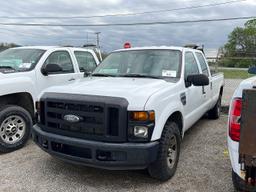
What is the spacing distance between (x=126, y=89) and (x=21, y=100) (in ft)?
9.08

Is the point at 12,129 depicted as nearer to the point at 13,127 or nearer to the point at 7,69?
the point at 13,127

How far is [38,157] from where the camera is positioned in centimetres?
484

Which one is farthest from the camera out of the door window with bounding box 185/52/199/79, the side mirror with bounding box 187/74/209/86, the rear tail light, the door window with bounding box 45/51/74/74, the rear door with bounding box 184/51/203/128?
the door window with bounding box 45/51/74/74

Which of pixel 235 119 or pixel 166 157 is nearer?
pixel 235 119

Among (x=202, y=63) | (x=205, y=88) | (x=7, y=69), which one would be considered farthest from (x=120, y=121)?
(x=202, y=63)

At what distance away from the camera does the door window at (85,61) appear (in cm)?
684

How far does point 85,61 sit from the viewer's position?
707 centimetres

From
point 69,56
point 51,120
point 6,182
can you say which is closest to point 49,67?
point 69,56

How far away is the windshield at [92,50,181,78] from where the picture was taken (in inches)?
183

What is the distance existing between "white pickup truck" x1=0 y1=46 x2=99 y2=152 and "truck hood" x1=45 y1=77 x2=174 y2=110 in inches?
45.9

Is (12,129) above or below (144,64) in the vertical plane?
below

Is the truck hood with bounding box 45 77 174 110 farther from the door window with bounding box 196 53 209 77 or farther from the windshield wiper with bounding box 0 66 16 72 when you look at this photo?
the door window with bounding box 196 53 209 77

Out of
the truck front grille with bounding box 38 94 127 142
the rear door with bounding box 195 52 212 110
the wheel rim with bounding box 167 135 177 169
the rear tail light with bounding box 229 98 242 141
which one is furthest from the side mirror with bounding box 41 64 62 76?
the rear tail light with bounding box 229 98 242 141

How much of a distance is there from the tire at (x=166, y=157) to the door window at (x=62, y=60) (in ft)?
10.6
